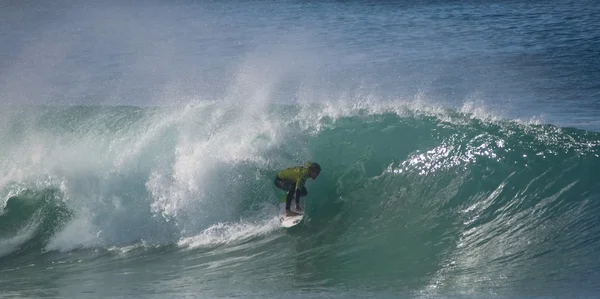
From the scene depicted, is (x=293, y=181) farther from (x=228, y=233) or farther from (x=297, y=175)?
(x=228, y=233)

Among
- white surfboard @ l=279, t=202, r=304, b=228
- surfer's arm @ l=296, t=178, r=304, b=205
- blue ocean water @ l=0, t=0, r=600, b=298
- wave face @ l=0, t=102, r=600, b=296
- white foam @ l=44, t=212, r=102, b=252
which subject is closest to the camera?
blue ocean water @ l=0, t=0, r=600, b=298

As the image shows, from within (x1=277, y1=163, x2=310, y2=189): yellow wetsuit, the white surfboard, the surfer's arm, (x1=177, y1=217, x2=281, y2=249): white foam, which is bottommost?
(x1=177, y1=217, x2=281, y2=249): white foam

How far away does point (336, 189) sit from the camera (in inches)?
559

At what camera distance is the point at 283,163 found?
1432cm

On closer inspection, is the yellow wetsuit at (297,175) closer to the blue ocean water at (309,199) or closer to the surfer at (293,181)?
the surfer at (293,181)

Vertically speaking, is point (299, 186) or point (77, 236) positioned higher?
point (299, 186)

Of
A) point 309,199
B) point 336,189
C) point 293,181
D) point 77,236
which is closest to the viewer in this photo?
point 293,181

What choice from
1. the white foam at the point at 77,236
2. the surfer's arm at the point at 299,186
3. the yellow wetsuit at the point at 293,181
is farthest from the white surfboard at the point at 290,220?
the white foam at the point at 77,236

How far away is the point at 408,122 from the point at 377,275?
16.4 feet

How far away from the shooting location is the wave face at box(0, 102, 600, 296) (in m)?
11.5

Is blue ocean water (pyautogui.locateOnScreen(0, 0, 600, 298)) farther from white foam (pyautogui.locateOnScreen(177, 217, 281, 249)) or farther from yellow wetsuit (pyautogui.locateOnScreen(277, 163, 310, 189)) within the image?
yellow wetsuit (pyautogui.locateOnScreen(277, 163, 310, 189))

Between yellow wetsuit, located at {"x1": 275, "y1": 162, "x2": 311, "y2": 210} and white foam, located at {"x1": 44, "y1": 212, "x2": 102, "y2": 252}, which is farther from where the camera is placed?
white foam, located at {"x1": 44, "y1": 212, "x2": 102, "y2": 252}

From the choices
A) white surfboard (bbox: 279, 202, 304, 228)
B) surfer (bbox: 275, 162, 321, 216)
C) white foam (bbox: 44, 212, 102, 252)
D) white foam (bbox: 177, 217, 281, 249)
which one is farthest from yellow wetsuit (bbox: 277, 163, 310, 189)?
white foam (bbox: 44, 212, 102, 252)

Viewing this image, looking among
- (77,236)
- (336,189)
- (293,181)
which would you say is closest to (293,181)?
(293,181)
